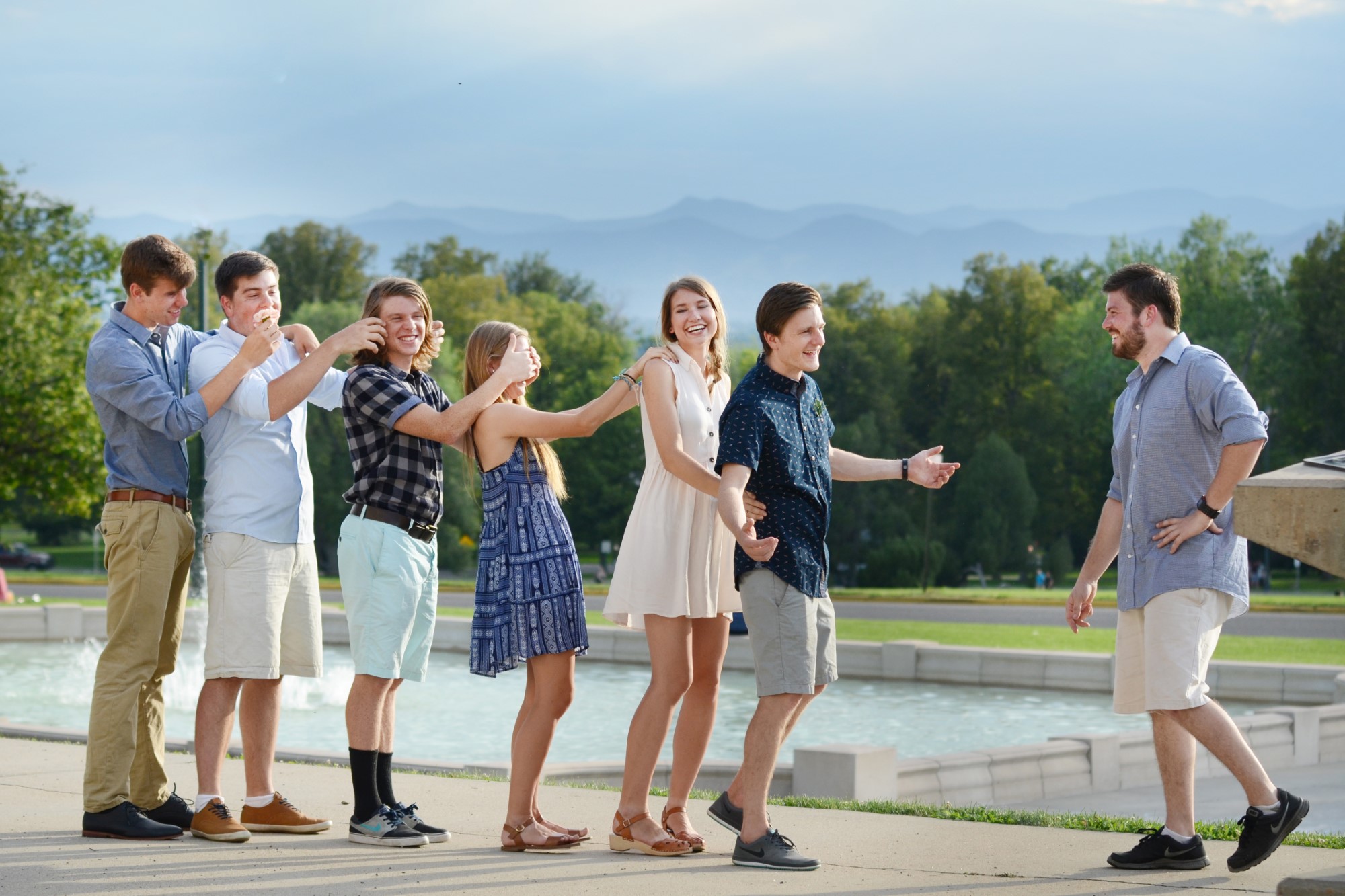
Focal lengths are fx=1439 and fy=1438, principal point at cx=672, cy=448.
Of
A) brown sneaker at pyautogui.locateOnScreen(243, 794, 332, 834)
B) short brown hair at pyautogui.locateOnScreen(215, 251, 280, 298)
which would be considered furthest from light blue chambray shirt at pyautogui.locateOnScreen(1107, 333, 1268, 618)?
short brown hair at pyautogui.locateOnScreen(215, 251, 280, 298)

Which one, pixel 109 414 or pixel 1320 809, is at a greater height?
pixel 109 414

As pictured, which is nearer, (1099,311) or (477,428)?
(477,428)

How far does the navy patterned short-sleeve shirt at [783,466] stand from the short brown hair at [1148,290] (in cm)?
117

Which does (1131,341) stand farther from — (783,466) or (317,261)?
(317,261)

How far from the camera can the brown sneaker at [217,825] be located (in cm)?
509

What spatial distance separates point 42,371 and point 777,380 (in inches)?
1079

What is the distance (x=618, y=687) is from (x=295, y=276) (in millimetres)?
59004

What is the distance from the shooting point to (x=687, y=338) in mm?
5066

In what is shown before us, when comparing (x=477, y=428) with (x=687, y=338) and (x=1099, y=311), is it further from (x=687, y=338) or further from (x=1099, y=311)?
(x=1099, y=311)

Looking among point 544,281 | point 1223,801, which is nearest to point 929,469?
point 1223,801

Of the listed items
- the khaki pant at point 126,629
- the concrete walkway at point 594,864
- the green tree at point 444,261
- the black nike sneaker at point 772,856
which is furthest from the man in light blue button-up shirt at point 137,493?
the green tree at point 444,261

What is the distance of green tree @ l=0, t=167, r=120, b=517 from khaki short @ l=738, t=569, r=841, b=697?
26.3 metres

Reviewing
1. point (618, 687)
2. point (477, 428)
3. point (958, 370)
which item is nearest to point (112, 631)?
point (477, 428)

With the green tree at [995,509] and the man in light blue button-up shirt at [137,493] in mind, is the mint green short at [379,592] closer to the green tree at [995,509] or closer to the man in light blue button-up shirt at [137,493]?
the man in light blue button-up shirt at [137,493]
